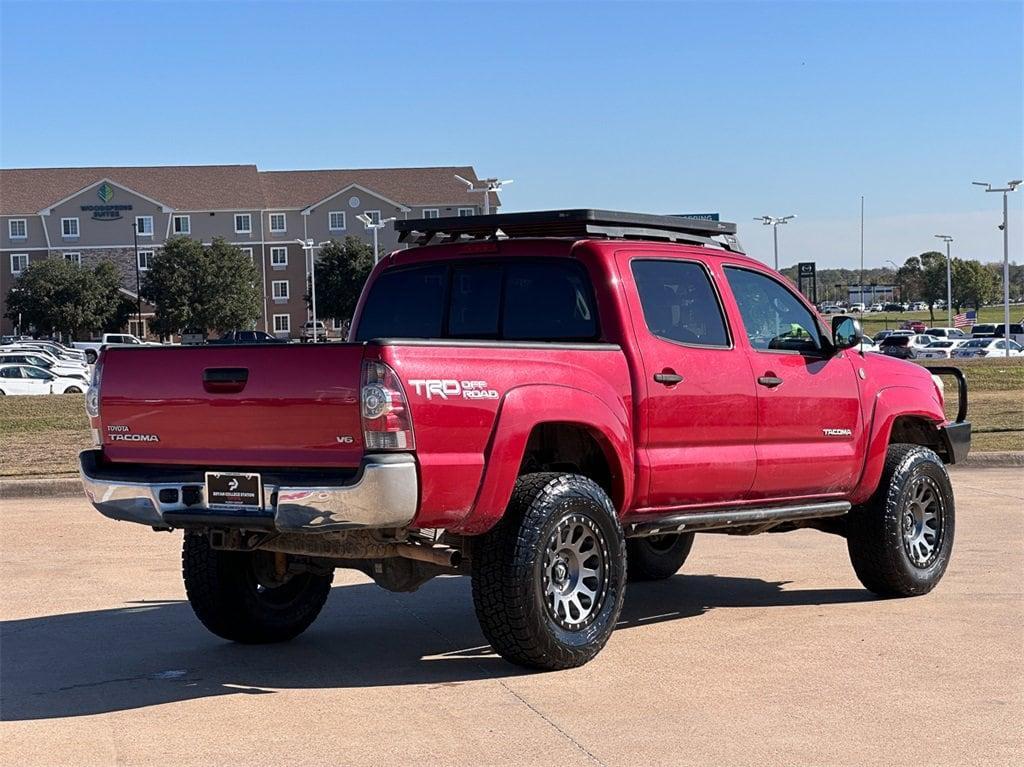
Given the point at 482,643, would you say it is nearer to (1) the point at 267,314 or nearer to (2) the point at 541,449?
(2) the point at 541,449

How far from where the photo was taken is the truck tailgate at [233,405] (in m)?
6.17

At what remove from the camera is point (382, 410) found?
608 cm

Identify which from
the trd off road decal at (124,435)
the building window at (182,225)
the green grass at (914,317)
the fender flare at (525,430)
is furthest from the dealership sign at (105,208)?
the fender flare at (525,430)

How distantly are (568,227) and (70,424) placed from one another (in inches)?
691

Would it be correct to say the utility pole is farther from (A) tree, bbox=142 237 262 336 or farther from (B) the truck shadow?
(B) the truck shadow

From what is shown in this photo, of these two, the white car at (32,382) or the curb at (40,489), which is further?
the white car at (32,382)

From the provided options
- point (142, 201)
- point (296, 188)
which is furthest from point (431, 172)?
point (142, 201)

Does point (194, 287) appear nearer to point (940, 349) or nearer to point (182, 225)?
point (182, 225)

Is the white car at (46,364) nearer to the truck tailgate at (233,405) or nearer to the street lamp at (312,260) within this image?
the truck tailgate at (233,405)

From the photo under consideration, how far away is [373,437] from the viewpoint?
6.12m

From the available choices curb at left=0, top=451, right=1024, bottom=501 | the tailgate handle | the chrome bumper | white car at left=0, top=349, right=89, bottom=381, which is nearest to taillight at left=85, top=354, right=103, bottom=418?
the tailgate handle

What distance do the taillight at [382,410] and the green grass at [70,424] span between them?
35.4ft

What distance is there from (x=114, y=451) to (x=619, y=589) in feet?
8.50

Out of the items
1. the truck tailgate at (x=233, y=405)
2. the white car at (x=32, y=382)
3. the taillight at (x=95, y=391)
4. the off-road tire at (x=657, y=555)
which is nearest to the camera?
the truck tailgate at (x=233, y=405)
